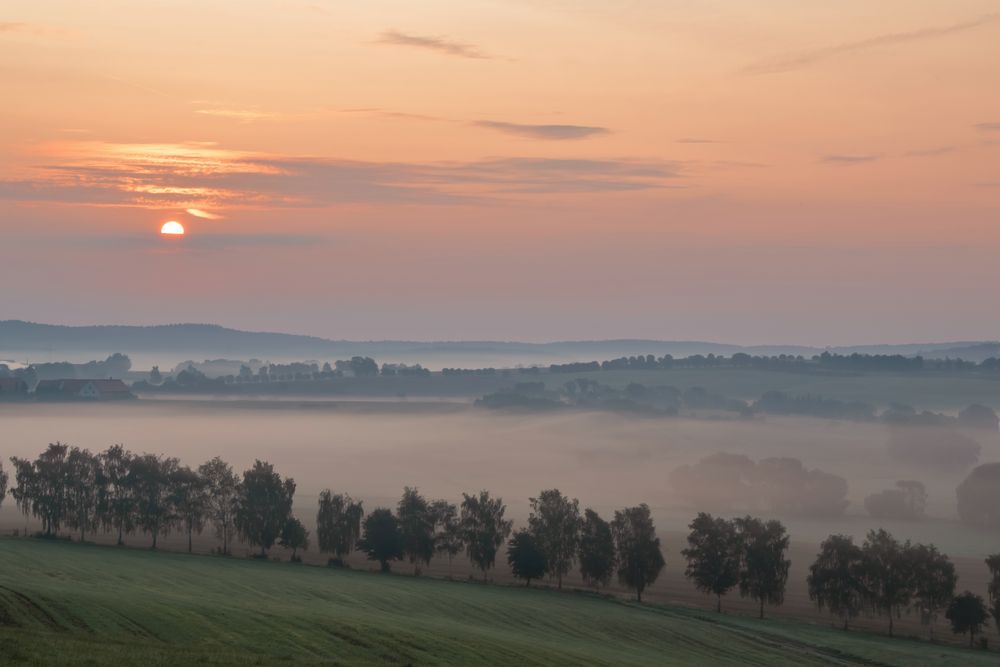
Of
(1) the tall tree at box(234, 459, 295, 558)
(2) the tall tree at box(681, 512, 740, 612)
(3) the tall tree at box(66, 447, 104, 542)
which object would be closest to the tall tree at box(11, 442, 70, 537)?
(3) the tall tree at box(66, 447, 104, 542)

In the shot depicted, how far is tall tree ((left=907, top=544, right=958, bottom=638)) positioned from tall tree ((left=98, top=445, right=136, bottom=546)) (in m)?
69.4

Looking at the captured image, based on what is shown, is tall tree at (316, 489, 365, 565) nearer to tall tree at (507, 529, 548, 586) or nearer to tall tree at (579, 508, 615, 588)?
tall tree at (507, 529, 548, 586)

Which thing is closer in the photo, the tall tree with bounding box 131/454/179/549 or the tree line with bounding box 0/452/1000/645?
the tree line with bounding box 0/452/1000/645

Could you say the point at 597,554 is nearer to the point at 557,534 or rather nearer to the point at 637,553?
the point at 637,553

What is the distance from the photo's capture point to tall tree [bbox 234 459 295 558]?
11294cm

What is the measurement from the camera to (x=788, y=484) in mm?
181125

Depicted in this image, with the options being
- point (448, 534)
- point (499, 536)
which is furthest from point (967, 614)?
point (448, 534)

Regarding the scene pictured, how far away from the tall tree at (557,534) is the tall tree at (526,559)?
1613 mm

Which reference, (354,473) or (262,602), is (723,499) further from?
(262,602)

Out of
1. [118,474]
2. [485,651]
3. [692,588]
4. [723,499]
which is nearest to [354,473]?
[723,499]

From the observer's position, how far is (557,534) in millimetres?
108500

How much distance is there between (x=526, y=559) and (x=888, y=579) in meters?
29.9

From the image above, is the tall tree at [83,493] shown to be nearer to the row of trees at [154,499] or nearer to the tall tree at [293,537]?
the row of trees at [154,499]

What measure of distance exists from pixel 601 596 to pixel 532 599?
8641mm
